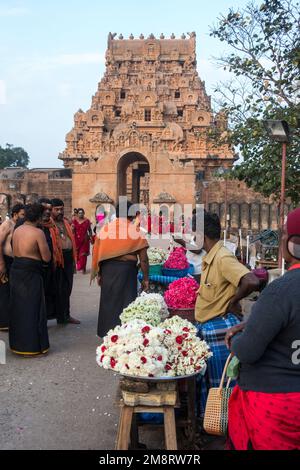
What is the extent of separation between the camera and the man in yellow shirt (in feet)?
12.1

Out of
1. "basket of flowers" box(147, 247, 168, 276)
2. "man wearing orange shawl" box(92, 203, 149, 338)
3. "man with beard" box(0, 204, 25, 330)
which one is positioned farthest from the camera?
"man with beard" box(0, 204, 25, 330)

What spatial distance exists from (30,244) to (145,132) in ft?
117

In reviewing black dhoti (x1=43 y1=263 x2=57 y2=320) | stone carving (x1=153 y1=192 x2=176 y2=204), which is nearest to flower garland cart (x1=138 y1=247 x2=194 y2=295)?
black dhoti (x1=43 y1=263 x2=57 y2=320)

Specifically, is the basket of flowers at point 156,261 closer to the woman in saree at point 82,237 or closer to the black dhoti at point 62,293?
the black dhoti at point 62,293

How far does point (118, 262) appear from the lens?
5.61 metres

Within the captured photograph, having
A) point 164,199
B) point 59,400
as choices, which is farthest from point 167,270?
point 164,199

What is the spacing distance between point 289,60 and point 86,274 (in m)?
7.03

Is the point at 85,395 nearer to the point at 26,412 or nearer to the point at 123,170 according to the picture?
the point at 26,412

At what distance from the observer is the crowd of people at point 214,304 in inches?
90.7

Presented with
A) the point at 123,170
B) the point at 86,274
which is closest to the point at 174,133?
the point at 123,170

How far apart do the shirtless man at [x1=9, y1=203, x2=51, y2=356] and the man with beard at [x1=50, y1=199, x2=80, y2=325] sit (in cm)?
129

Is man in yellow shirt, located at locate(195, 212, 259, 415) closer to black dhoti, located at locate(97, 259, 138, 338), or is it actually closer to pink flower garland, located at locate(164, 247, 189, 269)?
black dhoti, located at locate(97, 259, 138, 338)

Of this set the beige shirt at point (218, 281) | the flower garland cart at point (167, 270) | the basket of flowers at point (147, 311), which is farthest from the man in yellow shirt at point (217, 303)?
the flower garland cart at point (167, 270)

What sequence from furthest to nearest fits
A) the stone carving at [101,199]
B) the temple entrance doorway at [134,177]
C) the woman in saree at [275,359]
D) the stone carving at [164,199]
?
the temple entrance doorway at [134,177], the stone carving at [101,199], the stone carving at [164,199], the woman in saree at [275,359]
